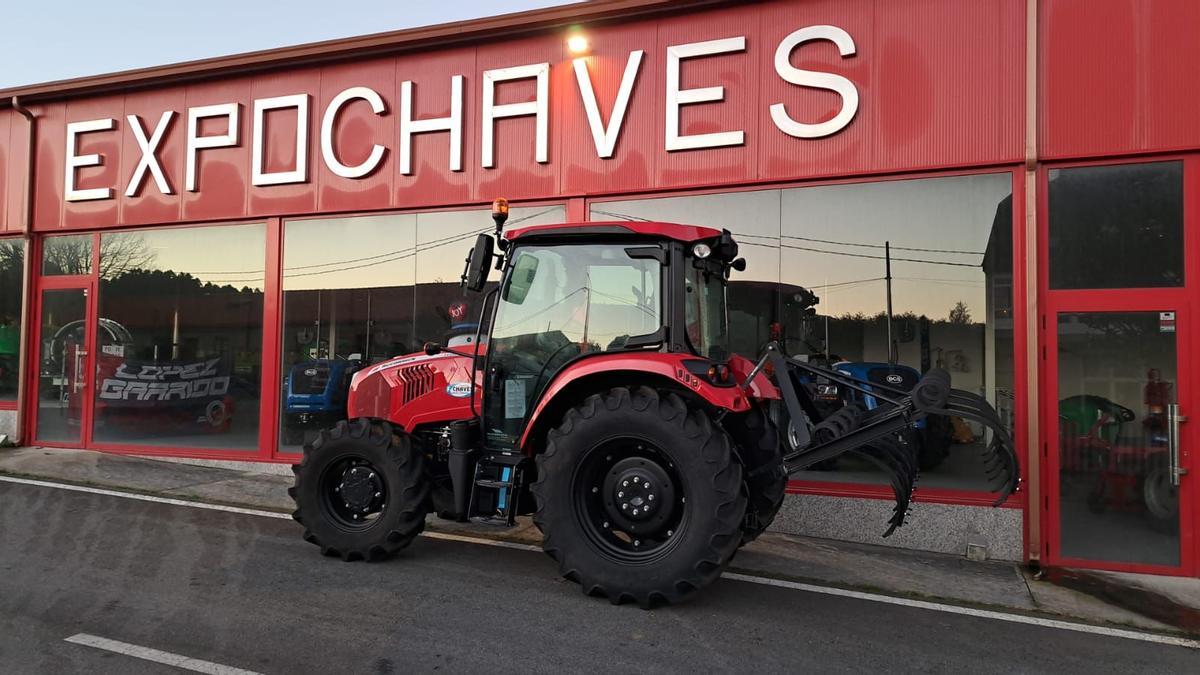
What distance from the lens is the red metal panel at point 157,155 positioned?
31.5ft

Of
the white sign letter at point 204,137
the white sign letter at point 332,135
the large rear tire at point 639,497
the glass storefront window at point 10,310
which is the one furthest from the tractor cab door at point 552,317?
the glass storefront window at point 10,310

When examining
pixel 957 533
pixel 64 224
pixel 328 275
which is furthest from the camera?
pixel 64 224

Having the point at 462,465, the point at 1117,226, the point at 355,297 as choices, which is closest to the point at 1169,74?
the point at 1117,226

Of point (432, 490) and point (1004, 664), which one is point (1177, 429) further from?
point (432, 490)

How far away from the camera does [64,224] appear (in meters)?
10.2

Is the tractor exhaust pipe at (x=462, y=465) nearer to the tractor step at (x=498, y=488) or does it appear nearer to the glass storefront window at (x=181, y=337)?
the tractor step at (x=498, y=488)

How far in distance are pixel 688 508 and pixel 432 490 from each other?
6.24ft

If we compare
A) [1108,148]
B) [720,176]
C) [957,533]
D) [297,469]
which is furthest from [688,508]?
[1108,148]

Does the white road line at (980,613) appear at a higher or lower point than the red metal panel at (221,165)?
lower

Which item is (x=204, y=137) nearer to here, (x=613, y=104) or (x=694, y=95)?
(x=613, y=104)

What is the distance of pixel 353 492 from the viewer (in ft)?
16.8

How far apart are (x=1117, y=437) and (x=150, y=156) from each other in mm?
11525

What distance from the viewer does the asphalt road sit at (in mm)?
3555

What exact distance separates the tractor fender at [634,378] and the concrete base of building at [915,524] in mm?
2780
